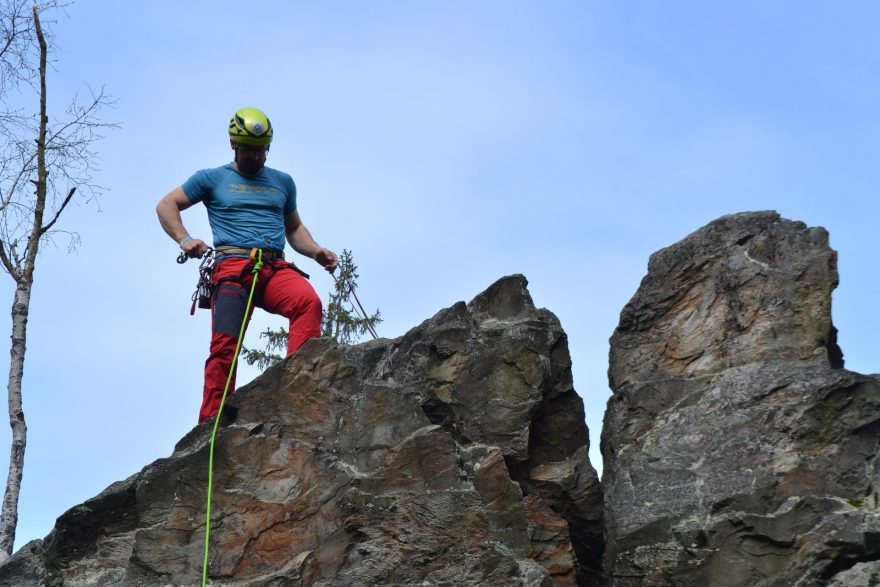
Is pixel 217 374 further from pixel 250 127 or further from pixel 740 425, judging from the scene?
pixel 740 425

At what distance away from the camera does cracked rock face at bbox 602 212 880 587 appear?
977 centimetres

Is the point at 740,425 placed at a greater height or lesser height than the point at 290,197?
lesser

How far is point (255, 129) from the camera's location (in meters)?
11.8

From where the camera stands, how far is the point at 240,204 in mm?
12109

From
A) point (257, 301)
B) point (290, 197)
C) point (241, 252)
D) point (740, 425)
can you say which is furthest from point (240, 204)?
point (740, 425)

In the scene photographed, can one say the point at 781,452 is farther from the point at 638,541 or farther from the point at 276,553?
the point at 276,553

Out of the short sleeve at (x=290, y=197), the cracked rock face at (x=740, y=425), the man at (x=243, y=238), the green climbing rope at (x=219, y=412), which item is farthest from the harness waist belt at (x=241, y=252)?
the cracked rock face at (x=740, y=425)

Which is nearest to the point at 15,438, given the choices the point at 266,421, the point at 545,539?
the point at 266,421

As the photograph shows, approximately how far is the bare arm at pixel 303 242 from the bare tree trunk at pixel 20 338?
4270mm

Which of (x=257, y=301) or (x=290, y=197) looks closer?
(x=257, y=301)

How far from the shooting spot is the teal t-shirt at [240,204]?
12055mm

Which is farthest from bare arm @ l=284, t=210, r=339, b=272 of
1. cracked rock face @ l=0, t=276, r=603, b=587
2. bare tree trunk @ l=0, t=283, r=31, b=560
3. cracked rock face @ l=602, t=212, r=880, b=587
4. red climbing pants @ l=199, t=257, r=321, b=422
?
bare tree trunk @ l=0, t=283, r=31, b=560

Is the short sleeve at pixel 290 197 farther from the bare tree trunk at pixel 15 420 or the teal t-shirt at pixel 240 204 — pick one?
the bare tree trunk at pixel 15 420

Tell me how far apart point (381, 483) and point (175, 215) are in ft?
12.6
